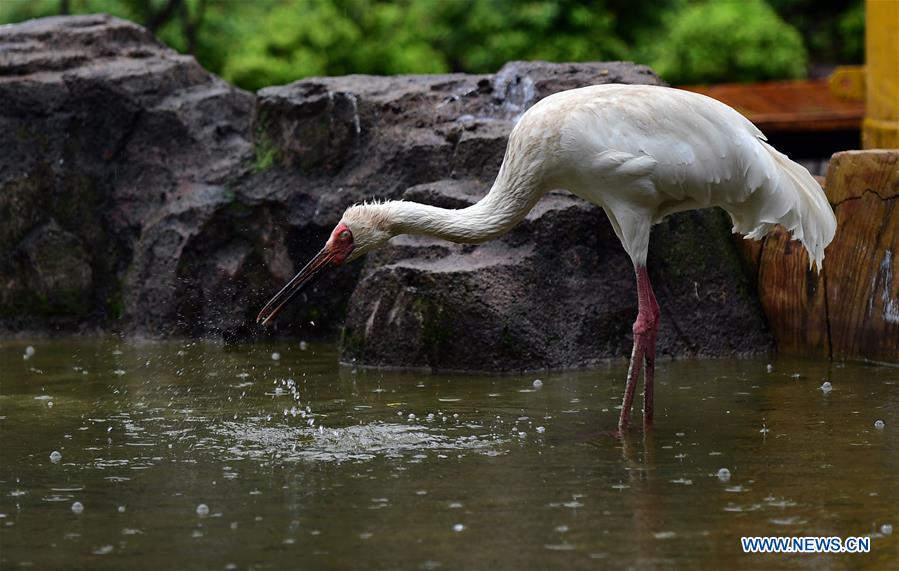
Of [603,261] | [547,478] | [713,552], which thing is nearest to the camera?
[713,552]

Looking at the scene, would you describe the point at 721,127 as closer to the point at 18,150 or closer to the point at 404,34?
the point at 18,150

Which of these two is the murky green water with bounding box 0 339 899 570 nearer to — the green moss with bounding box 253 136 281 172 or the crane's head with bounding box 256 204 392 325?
the crane's head with bounding box 256 204 392 325

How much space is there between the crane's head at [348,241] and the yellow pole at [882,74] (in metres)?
5.07

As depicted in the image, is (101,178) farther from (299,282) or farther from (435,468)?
(435,468)

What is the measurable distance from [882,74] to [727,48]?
7.60 meters

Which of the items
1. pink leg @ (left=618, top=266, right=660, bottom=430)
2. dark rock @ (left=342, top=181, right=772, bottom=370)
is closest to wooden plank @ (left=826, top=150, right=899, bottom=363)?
dark rock @ (left=342, top=181, right=772, bottom=370)

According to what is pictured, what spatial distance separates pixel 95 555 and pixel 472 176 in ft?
16.1

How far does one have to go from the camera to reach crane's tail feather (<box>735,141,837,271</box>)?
7391 millimetres

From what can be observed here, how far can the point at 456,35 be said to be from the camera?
18.1 metres

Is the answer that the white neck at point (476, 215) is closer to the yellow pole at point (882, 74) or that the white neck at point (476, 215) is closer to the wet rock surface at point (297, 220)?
the wet rock surface at point (297, 220)

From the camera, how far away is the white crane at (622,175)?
6.99 m

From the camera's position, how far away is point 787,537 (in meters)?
4.84

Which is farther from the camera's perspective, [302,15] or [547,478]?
[302,15]

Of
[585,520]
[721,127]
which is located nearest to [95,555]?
[585,520]
